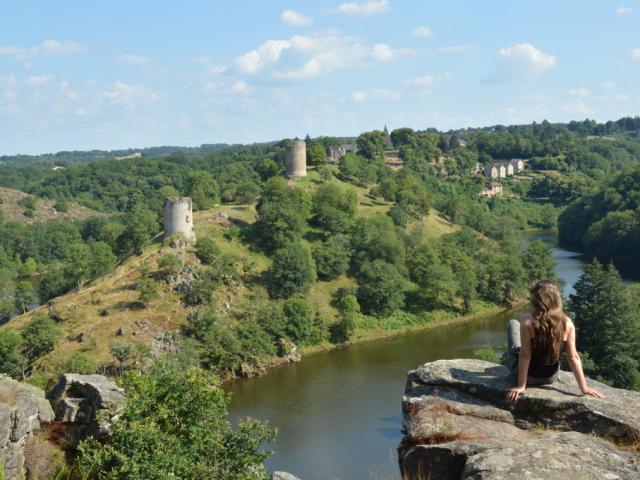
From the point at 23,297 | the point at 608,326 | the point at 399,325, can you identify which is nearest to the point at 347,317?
the point at 399,325

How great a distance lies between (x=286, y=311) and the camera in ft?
139

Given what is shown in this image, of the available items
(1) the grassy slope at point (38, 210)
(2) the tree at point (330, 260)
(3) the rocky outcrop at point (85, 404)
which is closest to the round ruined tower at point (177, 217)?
(2) the tree at point (330, 260)

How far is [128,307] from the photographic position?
1534 inches

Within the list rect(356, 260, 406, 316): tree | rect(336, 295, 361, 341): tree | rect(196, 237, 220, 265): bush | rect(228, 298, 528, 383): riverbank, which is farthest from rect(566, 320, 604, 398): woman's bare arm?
rect(356, 260, 406, 316): tree

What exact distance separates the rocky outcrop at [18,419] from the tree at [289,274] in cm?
3219

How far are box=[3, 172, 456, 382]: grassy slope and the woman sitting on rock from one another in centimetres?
3096

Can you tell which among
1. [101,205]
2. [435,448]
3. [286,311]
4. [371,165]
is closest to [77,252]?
[286,311]

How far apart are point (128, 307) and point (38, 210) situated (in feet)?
263

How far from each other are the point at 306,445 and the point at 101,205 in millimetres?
101079

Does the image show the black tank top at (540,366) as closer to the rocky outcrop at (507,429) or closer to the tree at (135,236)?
the rocky outcrop at (507,429)

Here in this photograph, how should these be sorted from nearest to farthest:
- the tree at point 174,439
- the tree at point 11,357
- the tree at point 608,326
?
1. the tree at point 174,439
2. the tree at point 608,326
3. the tree at point 11,357

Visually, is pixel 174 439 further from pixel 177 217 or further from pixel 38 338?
pixel 177 217

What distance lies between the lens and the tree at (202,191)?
5631 centimetres

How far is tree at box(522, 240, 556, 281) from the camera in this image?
5456 centimetres
